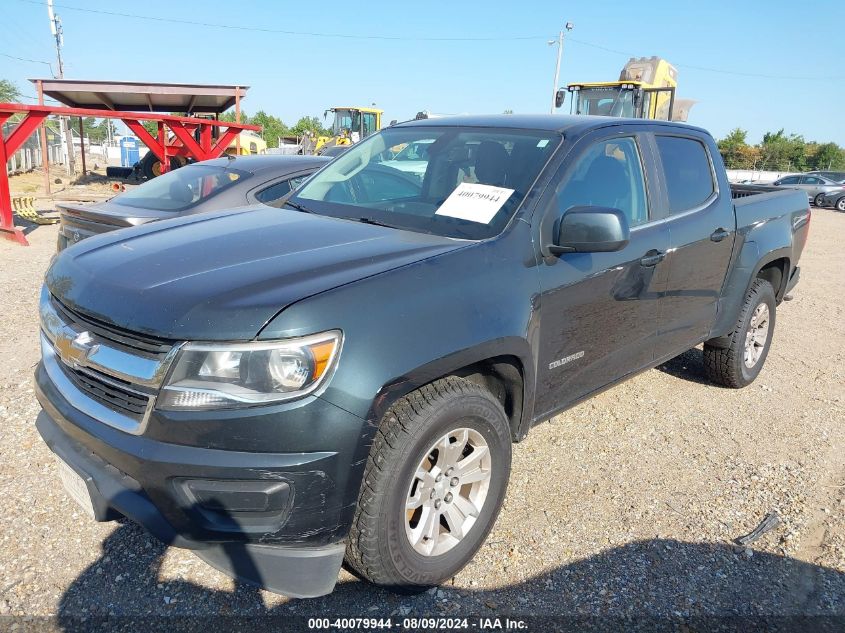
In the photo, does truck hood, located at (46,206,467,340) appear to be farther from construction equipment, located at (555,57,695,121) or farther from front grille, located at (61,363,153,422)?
construction equipment, located at (555,57,695,121)

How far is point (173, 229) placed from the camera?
293 centimetres

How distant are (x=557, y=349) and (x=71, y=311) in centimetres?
202

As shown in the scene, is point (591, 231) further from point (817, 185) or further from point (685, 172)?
point (817, 185)

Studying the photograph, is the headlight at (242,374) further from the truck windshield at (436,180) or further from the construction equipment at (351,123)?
the construction equipment at (351,123)

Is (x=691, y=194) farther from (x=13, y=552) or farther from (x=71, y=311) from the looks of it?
(x=13, y=552)

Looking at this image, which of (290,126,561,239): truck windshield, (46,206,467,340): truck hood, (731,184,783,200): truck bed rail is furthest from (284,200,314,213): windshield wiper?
(731,184,783,200): truck bed rail

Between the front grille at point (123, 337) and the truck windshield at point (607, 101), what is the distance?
1608 centimetres

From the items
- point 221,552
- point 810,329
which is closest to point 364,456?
point 221,552

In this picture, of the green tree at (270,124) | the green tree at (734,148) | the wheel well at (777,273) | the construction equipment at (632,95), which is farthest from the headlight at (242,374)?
the green tree at (270,124)

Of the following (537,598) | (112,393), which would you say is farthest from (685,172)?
(112,393)

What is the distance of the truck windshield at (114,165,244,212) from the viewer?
564cm

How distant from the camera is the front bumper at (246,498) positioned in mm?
1970

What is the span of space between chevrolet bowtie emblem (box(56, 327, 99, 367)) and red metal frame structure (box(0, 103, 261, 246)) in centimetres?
892

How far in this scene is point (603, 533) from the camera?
302 cm
